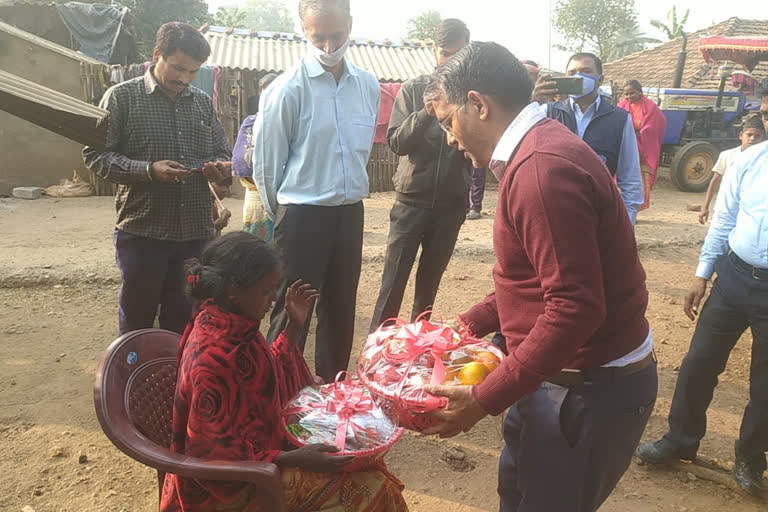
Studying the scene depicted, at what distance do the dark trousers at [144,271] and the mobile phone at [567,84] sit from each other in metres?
2.26

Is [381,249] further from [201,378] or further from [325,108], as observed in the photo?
[201,378]

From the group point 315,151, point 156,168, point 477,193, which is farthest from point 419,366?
point 477,193

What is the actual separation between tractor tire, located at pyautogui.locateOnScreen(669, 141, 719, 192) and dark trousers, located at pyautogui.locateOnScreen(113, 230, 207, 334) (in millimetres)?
11524

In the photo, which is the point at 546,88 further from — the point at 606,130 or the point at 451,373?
the point at 451,373

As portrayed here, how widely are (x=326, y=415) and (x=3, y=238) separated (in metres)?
6.95

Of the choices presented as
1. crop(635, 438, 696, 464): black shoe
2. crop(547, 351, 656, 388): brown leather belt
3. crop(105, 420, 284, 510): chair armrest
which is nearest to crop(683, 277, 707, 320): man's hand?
crop(635, 438, 696, 464): black shoe

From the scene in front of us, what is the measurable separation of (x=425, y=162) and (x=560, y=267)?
2.53 m

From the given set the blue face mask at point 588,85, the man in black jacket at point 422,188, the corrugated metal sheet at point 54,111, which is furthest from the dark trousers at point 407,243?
Result: the corrugated metal sheet at point 54,111

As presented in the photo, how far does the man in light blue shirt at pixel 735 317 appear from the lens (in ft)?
8.64

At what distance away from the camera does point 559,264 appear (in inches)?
54.2

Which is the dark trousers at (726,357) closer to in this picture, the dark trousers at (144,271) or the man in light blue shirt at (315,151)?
the man in light blue shirt at (315,151)

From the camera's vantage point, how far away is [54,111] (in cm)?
283

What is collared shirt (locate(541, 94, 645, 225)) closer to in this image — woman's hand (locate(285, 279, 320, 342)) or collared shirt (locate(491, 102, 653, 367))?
woman's hand (locate(285, 279, 320, 342))

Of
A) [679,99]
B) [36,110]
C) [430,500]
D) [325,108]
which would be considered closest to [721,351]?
[430,500]
